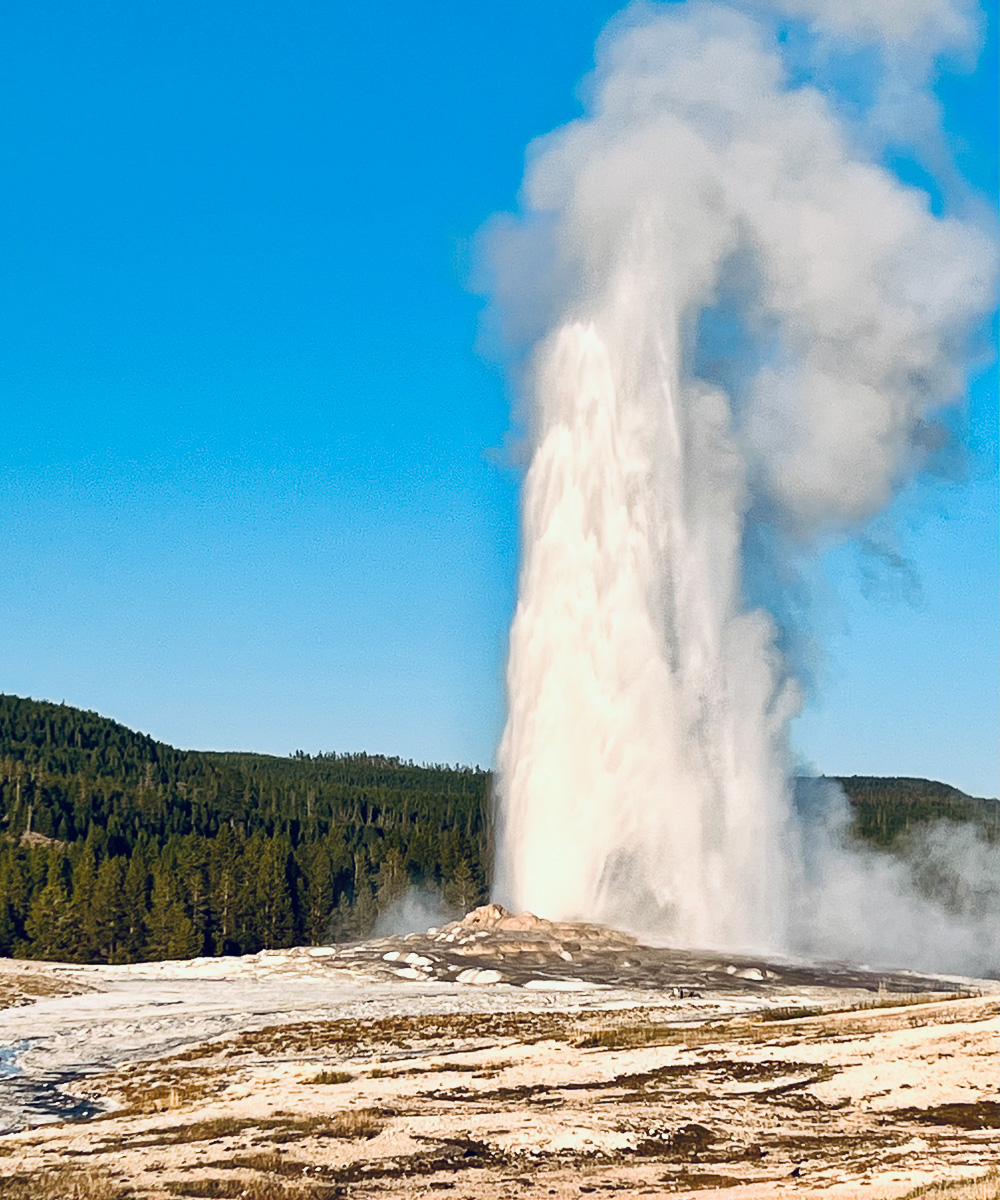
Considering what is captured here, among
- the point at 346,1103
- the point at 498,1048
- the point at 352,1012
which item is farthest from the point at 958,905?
the point at 346,1103

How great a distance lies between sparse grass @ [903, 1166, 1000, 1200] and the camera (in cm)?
1831

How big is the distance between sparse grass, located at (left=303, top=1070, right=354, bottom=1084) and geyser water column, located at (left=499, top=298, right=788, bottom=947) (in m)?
37.0

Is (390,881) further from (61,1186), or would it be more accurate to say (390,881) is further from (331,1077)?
(61,1186)

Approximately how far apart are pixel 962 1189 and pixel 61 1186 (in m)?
13.1

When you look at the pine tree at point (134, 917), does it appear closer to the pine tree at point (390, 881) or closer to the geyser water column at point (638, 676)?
the pine tree at point (390, 881)

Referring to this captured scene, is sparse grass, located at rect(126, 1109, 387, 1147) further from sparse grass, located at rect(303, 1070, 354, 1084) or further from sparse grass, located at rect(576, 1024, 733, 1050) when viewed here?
sparse grass, located at rect(576, 1024, 733, 1050)

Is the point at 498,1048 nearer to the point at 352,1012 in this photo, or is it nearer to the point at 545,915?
the point at 352,1012

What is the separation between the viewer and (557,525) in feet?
243

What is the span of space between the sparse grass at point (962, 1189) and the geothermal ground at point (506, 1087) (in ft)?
0.44

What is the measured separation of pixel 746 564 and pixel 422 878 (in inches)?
1683

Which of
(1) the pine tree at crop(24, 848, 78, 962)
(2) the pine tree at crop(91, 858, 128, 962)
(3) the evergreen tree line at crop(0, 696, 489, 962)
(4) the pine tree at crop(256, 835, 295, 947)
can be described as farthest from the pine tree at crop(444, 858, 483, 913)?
(1) the pine tree at crop(24, 848, 78, 962)

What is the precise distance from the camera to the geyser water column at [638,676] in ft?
224

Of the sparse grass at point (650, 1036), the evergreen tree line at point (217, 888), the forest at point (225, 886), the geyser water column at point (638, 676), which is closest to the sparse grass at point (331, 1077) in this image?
the sparse grass at point (650, 1036)

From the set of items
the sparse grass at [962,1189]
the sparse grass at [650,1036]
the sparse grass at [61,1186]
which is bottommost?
the sparse grass at [61,1186]
